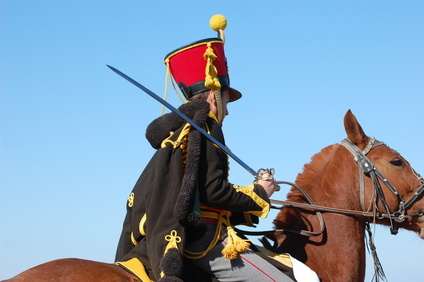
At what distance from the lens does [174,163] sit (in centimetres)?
653

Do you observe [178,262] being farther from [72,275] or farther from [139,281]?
[72,275]

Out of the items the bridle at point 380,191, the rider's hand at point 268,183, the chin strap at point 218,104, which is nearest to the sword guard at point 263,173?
the rider's hand at point 268,183

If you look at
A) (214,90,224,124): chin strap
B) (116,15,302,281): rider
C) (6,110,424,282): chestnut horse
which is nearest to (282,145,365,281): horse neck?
(6,110,424,282): chestnut horse

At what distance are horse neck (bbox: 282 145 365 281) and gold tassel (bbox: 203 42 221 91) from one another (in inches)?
72.9

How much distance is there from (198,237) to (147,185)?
754mm

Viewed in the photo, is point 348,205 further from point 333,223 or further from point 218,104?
point 218,104

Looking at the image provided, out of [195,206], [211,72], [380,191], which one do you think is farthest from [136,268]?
[380,191]

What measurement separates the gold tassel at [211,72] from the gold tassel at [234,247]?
5.06 ft

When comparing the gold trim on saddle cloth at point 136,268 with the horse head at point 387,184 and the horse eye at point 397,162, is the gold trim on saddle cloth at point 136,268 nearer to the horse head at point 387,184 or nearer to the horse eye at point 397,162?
the horse head at point 387,184

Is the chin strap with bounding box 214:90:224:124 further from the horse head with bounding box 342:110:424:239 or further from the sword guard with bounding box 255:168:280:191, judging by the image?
the horse head with bounding box 342:110:424:239

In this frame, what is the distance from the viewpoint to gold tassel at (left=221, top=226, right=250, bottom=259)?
645 cm

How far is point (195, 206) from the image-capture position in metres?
6.38

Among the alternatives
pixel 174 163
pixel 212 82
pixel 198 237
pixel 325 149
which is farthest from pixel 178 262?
pixel 325 149

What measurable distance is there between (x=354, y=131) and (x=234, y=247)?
242 cm
